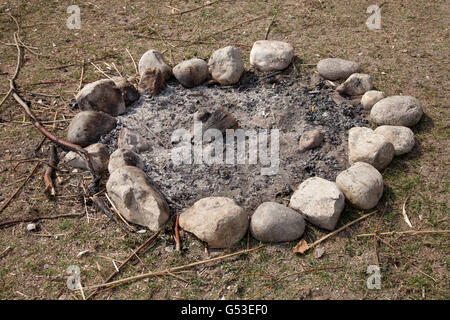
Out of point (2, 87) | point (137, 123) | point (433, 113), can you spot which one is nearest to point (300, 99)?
point (433, 113)

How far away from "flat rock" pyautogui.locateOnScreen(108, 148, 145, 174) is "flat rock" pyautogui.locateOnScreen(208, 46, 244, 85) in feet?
5.35

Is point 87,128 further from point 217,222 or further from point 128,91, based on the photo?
point 217,222

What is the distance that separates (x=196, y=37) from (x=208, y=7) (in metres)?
0.99

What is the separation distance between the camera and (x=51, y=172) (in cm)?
425

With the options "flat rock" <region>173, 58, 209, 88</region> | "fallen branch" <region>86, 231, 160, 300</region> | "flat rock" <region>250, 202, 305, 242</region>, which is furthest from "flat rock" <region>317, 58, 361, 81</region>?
"fallen branch" <region>86, 231, 160, 300</region>

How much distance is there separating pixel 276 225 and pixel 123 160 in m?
1.61

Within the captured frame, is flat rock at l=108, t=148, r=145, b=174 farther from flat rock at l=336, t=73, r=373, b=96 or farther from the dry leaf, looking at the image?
flat rock at l=336, t=73, r=373, b=96

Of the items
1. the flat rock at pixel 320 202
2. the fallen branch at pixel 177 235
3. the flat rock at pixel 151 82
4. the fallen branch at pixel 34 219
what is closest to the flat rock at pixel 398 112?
the flat rock at pixel 320 202

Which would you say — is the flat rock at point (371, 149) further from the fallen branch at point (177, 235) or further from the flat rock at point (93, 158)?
the flat rock at point (93, 158)

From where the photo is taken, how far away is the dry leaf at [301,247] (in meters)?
3.50

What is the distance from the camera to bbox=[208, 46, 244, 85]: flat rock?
16.8 ft

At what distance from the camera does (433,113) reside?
15.6 ft

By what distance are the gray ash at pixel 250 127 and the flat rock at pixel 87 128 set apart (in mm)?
115
